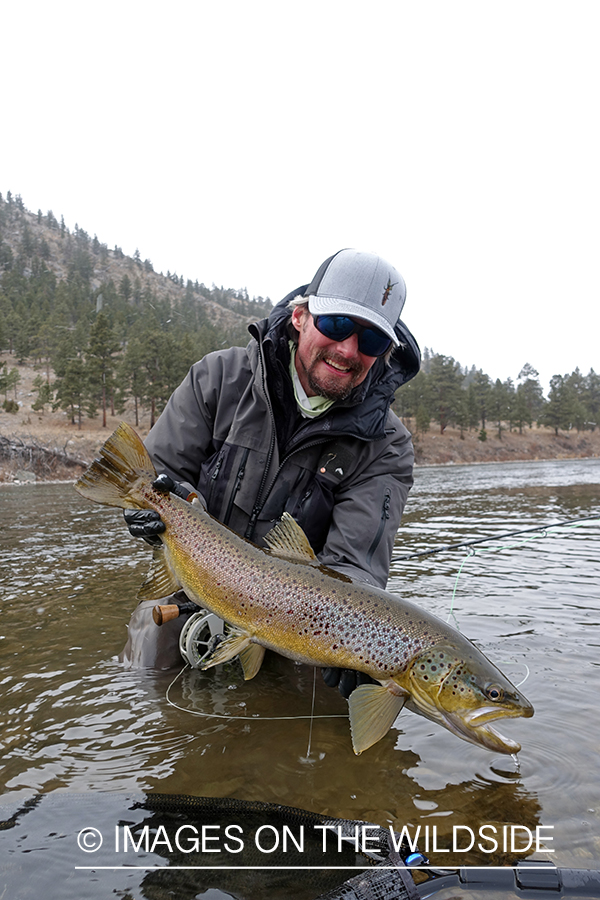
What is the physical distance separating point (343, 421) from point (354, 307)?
77 centimetres

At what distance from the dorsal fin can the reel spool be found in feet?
3.68

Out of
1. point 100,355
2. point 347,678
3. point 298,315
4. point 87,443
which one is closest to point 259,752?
point 347,678

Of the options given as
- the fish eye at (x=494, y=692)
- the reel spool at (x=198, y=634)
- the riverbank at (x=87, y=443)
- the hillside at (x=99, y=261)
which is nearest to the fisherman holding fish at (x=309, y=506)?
the fish eye at (x=494, y=692)

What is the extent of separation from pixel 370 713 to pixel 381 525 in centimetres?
144

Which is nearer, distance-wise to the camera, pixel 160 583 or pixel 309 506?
pixel 160 583

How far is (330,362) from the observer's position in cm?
379

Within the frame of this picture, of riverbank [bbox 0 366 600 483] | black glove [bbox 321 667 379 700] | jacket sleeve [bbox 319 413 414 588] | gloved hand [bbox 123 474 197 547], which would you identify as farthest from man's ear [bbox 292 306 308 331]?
riverbank [bbox 0 366 600 483]

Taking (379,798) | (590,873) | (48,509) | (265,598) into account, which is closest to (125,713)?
(265,598)

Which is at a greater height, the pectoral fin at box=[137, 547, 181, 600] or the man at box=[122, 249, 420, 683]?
the man at box=[122, 249, 420, 683]

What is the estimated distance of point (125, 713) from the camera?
12.0 ft

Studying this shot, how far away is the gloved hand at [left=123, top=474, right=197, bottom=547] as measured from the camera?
3.27 m

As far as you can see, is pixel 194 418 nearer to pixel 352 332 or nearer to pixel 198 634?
pixel 352 332

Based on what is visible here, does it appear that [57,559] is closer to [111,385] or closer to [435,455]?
[111,385]

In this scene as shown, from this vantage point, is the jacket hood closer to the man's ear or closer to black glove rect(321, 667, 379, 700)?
the man's ear
